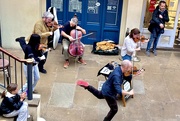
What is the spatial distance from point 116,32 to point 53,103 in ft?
11.7

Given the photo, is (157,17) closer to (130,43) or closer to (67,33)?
(130,43)

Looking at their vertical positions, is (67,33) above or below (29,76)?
above

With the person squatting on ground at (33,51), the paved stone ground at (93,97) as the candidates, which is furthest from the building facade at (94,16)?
the person squatting on ground at (33,51)

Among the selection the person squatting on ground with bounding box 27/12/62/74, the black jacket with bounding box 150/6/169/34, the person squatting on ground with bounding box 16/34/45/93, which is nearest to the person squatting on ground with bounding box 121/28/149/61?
the person squatting on ground with bounding box 27/12/62/74

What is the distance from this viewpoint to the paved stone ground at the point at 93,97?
244 inches

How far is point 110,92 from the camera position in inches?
215

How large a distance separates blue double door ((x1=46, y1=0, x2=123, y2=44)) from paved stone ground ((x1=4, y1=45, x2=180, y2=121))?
0.84 meters

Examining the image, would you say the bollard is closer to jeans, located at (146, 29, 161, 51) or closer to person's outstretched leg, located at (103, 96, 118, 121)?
person's outstretched leg, located at (103, 96, 118, 121)

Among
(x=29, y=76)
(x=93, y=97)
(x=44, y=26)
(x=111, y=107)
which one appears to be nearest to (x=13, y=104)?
(x=29, y=76)

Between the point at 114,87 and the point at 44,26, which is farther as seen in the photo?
the point at 44,26

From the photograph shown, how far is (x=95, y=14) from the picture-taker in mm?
9047

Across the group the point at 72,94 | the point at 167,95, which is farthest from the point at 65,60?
the point at 167,95

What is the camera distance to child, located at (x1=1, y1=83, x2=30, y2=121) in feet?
16.2

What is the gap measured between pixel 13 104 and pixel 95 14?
4688 mm
